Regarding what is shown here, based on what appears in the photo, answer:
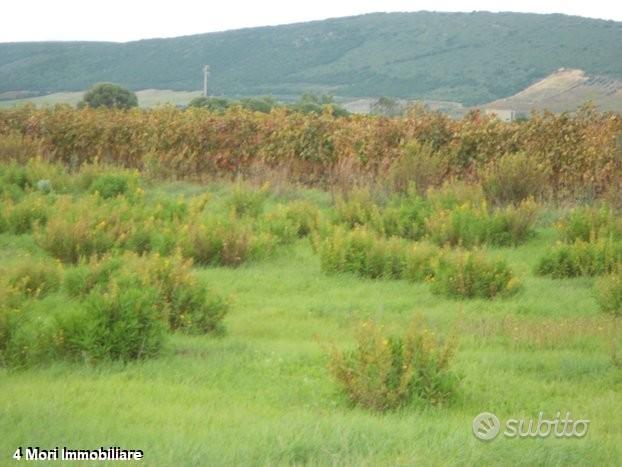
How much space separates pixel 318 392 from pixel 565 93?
56749 millimetres

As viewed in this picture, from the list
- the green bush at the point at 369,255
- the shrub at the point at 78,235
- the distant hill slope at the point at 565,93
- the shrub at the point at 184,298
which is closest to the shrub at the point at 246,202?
the shrub at the point at 78,235

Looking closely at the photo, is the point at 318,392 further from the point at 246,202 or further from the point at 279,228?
the point at 246,202

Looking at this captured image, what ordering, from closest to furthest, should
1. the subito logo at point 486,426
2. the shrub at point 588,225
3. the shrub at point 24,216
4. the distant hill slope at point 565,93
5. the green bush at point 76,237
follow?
1. the subito logo at point 486,426
2. the green bush at point 76,237
3. the shrub at point 588,225
4. the shrub at point 24,216
5. the distant hill slope at point 565,93

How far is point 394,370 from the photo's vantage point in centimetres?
643

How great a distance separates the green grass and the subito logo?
0.07 m

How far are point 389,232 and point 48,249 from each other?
5.19m

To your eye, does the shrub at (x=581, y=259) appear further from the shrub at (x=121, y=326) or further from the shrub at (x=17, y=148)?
the shrub at (x=17, y=148)

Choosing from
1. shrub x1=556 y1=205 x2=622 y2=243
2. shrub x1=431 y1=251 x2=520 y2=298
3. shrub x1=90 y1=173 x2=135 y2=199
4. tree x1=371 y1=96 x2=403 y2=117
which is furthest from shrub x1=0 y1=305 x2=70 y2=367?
tree x1=371 y1=96 x2=403 y2=117

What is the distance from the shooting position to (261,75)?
89750 mm

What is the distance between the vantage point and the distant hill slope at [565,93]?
168 feet

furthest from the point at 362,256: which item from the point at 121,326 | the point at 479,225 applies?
the point at 121,326

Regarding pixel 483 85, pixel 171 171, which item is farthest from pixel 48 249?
pixel 483 85
